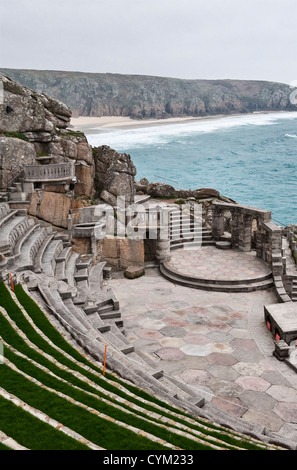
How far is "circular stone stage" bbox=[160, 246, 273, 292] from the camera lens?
19.8 metres

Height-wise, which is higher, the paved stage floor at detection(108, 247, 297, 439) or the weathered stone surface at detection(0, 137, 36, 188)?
the weathered stone surface at detection(0, 137, 36, 188)

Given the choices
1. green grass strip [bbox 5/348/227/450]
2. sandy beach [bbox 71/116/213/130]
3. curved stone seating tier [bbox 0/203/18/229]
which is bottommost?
green grass strip [bbox 5/348/227/450]

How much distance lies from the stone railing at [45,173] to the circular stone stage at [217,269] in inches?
327

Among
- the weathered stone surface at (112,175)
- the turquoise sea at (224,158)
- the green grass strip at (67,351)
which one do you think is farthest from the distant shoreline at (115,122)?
the green grass strip at (67,351)

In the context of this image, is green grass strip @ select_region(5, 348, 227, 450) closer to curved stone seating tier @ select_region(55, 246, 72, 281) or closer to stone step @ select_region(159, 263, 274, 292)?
curved stone seating tier @ select_region(55, 246, 72, 281)

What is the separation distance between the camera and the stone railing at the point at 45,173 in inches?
920

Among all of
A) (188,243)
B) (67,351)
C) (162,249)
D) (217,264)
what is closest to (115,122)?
(188,243)

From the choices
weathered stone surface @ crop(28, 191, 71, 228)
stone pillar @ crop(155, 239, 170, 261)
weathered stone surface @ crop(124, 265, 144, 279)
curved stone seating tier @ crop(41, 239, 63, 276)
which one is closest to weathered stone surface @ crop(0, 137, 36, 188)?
weathered stone surface @ crop(28, 191, 71, 228)

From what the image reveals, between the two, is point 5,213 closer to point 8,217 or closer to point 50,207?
point 8,217

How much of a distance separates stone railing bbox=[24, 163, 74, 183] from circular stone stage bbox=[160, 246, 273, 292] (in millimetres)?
8294

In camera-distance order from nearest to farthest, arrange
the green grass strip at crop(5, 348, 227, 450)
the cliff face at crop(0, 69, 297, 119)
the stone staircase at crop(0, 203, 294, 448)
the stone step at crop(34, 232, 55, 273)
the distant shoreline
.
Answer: the green grass strip at crop(5, 348, 227, 450) < the stone staircase at crop(0, 203, 294, 448) < the stone step at crop(34, 232, 55, 273) < the distant shoreline < the cliff face at crop(0, 69, 297, 119)

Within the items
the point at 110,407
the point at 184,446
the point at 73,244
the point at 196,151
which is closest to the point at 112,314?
the point at 73,244

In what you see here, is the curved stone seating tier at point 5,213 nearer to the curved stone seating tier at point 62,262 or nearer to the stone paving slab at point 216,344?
the curved stone seating tier at point 62,262

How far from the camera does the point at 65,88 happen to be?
158750 millimetres
